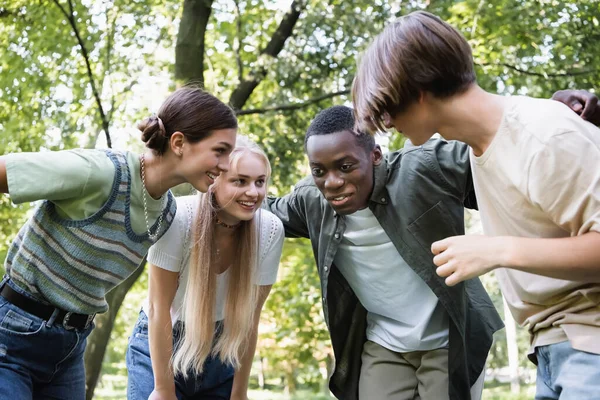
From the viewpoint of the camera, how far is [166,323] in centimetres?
331

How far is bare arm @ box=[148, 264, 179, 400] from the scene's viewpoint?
10.7ft

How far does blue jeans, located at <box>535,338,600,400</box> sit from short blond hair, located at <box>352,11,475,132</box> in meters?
0.79

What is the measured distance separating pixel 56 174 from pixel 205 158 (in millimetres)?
621

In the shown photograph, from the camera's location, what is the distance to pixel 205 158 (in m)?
2.98

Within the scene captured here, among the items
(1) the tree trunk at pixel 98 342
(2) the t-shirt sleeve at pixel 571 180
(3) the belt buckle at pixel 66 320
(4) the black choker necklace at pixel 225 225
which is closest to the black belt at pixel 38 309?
(3) the belt buckle at pixel 66 320

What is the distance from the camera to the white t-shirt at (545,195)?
194 centimetres

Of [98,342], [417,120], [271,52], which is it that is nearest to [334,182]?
[417,120]

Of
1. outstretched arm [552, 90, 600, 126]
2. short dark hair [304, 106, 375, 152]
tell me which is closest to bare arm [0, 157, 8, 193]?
short dark hair [304, 106, 375, 152]

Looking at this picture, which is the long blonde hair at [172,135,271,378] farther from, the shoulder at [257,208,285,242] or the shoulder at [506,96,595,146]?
the shoulder at [506,96,595,146]

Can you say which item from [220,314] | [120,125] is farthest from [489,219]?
[120,125]

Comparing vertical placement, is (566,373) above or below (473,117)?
below

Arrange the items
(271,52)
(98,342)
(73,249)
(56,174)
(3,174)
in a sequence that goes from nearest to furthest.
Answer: (3,174) < (56,174) < (73,249) < (98,342) < (271,52)

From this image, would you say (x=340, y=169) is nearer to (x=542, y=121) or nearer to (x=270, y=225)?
(x=270, y=225)

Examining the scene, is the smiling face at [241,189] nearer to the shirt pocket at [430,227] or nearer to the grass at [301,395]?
the shirt pocket at [430,227]
